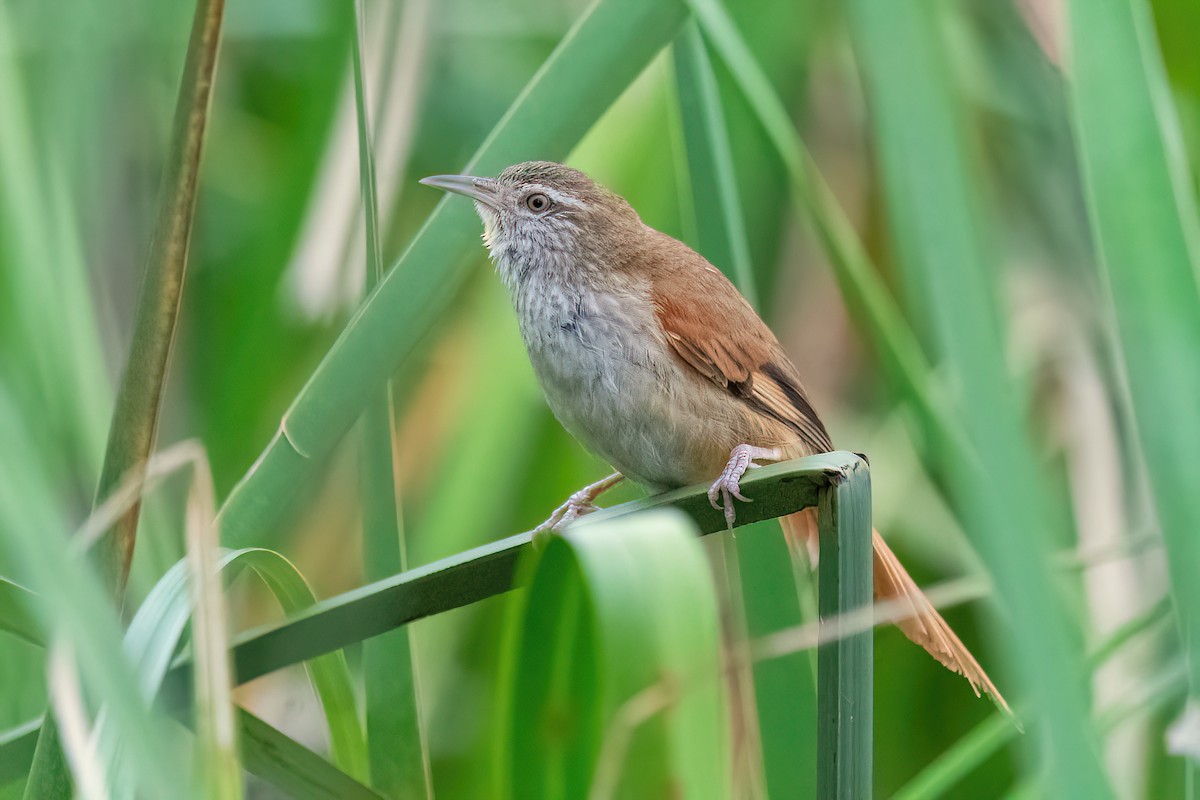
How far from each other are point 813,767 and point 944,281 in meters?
0.90

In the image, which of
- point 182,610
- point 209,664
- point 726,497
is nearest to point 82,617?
point 209,664

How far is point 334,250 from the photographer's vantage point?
263cm

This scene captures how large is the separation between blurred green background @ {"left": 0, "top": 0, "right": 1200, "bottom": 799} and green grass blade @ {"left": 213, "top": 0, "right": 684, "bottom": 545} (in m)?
0.40

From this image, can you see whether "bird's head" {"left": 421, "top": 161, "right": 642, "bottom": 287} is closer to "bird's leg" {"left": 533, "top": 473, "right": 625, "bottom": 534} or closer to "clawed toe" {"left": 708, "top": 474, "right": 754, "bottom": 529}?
"bird's leg" {"left": 533, "top": 473, "right": 625, "bottom": 534}

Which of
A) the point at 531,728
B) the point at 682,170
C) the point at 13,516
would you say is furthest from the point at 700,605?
the point at 682,170

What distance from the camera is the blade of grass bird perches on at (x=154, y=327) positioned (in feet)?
4.25

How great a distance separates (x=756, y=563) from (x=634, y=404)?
1.59 feet

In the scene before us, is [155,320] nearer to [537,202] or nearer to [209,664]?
[209,664]

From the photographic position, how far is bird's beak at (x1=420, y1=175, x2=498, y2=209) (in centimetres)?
221

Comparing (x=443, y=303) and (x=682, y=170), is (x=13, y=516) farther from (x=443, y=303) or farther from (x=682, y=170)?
(x=682, y=170)

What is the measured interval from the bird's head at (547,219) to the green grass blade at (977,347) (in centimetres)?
126

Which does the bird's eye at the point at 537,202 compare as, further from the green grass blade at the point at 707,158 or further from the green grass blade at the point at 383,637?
the green grass blade at the point at 383,637

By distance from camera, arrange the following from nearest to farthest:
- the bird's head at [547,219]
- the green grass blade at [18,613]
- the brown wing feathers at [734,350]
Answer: the green grass blade at [18,613] < the brown wing feathers at [734,350] < the bird's head at [547,219]

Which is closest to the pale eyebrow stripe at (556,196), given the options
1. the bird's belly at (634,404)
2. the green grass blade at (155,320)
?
the bird's belly at (634,404)
